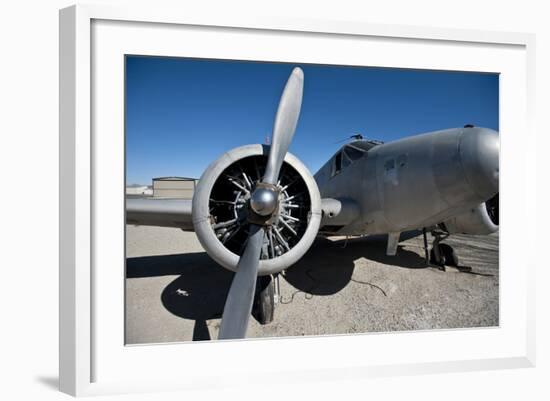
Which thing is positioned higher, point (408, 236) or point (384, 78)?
point (384, 78)

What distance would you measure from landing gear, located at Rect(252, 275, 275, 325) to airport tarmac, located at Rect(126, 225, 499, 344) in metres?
0.07

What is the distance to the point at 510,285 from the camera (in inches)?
98.4

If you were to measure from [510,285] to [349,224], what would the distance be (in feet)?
5.33

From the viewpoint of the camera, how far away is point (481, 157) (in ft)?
7.26

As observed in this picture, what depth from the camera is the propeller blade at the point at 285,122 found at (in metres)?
2.02

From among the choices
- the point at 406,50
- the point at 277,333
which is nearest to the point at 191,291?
the point at 277,333

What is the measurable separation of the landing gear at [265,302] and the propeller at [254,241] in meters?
0.81

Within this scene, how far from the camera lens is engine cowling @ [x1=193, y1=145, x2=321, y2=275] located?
201 centimetres

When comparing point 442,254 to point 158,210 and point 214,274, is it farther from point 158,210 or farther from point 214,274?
point 158,210

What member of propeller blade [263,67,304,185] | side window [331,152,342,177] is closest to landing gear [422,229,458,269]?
side window [331,152,342,177]

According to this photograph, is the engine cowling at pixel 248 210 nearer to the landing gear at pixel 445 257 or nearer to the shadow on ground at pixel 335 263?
the shadow on ground at pixel 335 263

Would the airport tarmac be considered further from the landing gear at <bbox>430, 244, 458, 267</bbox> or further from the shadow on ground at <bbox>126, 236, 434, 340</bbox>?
the landing gear at <bbox>430, 244, 458, 267</bbox>

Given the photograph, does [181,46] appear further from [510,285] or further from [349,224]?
[510,285]

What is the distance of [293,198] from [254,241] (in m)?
0.56
